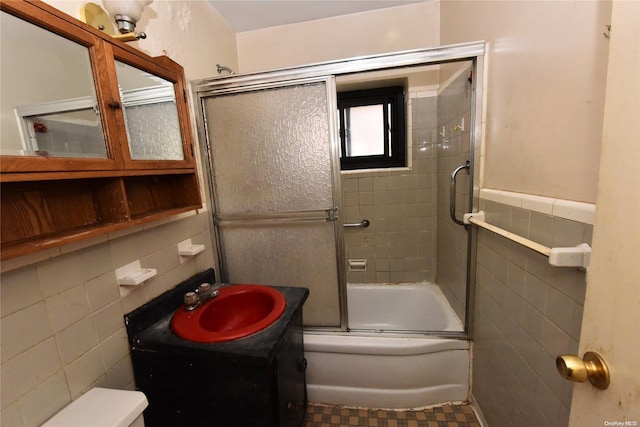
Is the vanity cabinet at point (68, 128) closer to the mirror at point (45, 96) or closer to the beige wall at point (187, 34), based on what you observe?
the mirror at point (45, 96)

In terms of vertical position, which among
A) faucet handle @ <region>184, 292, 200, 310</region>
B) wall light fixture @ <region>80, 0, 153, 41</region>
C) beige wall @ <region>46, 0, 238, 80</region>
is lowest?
faucet handle @ <region>184, 292, 200, 310</region>

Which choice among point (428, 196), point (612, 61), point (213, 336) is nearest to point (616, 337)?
point (612, 61)

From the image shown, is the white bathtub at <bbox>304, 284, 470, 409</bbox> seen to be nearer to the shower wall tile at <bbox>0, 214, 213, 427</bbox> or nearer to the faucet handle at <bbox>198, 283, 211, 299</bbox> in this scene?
the faucet handle at <bbox>198, 283, 211, 299</bbox>

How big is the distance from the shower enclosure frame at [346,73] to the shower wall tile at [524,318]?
8 cm

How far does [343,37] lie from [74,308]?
224cm

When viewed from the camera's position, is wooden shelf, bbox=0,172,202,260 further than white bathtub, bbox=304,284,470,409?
No

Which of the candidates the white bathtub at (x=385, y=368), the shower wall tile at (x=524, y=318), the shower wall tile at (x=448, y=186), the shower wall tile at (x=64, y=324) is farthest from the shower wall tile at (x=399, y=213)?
the shower wall tile at (x=64, y=324)

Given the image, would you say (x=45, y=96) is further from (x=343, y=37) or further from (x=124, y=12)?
(x=343, y=37)

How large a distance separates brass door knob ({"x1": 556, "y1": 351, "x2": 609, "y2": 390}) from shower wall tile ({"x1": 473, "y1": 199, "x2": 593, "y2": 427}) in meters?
0.40

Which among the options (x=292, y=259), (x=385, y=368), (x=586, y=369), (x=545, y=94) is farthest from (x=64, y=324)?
(x=545, y=94)

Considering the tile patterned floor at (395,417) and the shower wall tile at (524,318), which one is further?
the tile patterned floor at (395,417)

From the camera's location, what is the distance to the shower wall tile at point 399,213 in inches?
80.7

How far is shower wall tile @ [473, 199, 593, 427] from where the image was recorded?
78 centimetres

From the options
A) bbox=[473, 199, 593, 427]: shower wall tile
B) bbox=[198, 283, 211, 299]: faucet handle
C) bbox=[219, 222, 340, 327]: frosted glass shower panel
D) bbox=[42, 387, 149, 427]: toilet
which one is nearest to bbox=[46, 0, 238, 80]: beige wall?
bbox=[219, 222, 340, 327]: frosted glass shower panel
